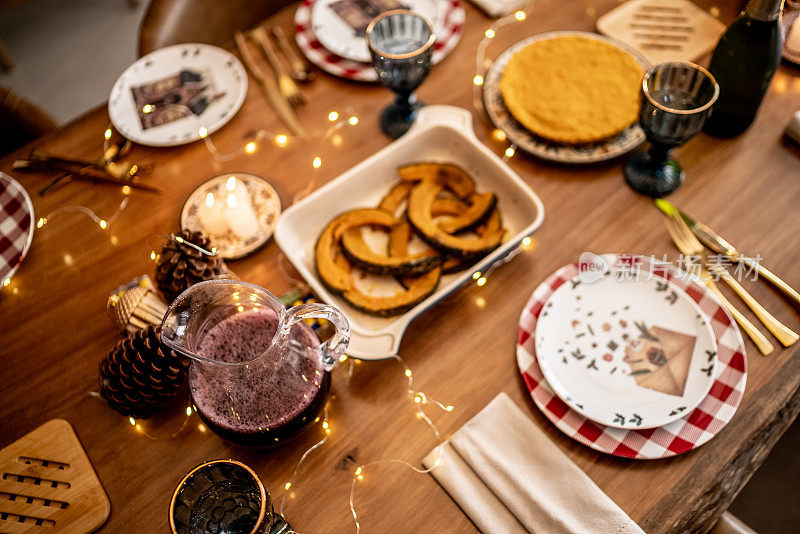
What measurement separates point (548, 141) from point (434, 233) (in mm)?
278

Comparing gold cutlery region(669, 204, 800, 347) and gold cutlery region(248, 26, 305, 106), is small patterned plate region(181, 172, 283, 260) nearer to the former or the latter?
gold cutlery region(248, 26, 305, 106)

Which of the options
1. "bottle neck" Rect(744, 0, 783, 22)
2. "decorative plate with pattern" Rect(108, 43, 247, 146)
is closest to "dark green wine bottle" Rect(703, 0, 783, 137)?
"bottle neck" Rect(744, 0, 783, 22)

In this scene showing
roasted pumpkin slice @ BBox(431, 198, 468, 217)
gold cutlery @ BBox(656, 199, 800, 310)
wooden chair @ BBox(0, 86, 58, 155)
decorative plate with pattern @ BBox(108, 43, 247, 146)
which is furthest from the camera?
wooden chair @ BBox(0, 86, 58, 155)

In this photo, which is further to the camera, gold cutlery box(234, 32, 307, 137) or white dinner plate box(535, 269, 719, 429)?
gold cutlery box(234, 32, 307, 137)

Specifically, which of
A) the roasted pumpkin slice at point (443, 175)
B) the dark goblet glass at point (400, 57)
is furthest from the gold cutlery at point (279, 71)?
the roasted pumpkin slice at point (443, 175)

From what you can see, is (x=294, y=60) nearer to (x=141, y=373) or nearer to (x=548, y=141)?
(x=548, y=141)

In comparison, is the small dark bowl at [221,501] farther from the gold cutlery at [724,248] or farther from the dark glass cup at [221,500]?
the gold cutlery at [724,248]

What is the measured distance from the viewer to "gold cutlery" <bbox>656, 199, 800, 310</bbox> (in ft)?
2.87

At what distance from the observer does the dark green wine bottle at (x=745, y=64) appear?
36.0 inches

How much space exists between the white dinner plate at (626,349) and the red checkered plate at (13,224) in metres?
0.83

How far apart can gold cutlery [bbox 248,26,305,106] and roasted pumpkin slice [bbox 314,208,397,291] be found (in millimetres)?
303

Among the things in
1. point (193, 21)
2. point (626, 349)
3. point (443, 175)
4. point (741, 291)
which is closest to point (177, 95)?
point (193, 21)

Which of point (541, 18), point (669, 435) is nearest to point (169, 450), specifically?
point (669, 435)

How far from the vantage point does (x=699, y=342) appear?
0.83 m
